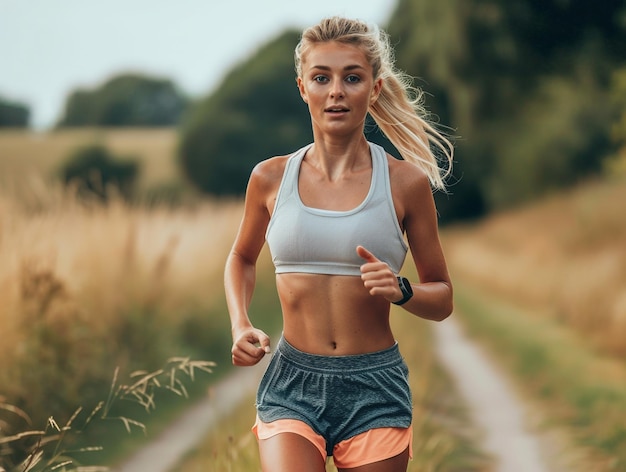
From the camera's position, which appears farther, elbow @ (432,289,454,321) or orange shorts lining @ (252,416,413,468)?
elbow @ (432,289,454,321)

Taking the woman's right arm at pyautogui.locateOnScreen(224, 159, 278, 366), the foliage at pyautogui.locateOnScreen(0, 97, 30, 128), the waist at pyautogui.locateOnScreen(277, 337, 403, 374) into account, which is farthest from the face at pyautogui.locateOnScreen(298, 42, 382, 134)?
the foliage at pyautogui.locateOnScreen(0, 97, 30, 128)

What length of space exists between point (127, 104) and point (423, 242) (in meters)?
46.2

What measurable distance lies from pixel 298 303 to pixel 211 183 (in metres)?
32.1

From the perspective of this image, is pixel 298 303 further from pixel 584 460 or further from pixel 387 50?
pixel 584 460

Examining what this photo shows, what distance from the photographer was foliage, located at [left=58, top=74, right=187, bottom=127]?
45.8 m

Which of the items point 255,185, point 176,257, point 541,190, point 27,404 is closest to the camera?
point 255,185

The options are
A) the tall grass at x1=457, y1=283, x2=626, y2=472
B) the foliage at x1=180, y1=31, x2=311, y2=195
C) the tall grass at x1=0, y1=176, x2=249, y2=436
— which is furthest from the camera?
the foliage at x1=180, y1=31, x2=311, y2=195

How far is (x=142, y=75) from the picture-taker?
161ft

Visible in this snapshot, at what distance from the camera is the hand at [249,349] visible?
105 inches

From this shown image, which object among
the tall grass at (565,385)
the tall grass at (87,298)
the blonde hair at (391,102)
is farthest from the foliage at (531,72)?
the blonde hair at (391,102)

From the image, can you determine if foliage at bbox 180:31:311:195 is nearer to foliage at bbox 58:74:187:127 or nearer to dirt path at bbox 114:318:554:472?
foliage at bbox 58:74:187:127

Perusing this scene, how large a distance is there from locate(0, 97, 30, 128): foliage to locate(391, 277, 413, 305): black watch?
41.7 metres

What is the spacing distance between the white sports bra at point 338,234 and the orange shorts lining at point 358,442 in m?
0.43

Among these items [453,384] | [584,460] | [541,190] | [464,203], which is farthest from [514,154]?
[584,460]
